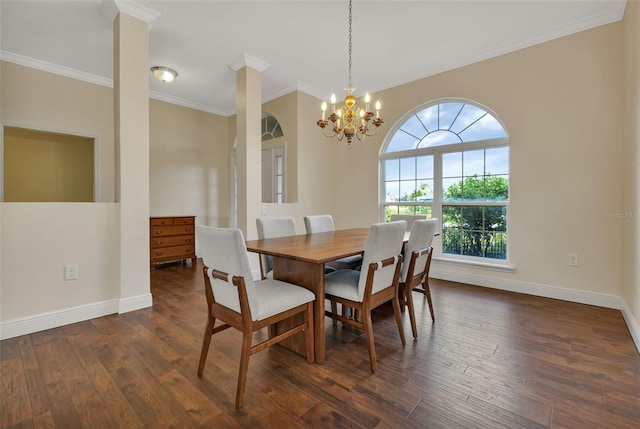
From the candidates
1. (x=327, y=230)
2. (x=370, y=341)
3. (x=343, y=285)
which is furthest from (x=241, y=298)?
(x=327, y=230)

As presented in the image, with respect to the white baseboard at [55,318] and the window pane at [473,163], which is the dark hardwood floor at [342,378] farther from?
the window pane at [473,163]

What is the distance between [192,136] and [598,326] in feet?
19.9

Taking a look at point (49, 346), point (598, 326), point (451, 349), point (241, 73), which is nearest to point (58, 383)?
point (49, 346)

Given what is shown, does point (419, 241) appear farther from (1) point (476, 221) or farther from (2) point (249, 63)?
(2) point (249, 63)

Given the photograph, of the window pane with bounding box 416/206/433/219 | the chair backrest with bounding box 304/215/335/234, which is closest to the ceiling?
the window pane with bounding box 416/206/433/219

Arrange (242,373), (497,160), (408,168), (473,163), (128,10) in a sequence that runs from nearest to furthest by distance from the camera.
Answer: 1. (242,373)
2. (128,10)
3. (497,160)
4. (473,163)
5. (408,168)

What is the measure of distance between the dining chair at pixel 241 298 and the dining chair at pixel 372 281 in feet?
0.80

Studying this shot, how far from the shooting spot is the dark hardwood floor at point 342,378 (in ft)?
4.58

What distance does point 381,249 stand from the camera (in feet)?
5.98

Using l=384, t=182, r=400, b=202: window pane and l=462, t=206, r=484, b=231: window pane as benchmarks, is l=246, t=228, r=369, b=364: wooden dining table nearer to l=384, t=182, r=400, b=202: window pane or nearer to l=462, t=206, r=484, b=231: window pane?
l=462, t=206, r=484, b=231: window pane

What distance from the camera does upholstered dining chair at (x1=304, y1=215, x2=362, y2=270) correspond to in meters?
2.95

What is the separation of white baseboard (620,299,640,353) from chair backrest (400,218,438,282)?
1.51 meters

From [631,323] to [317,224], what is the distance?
9.11ft

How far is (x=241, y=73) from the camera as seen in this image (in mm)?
3824
